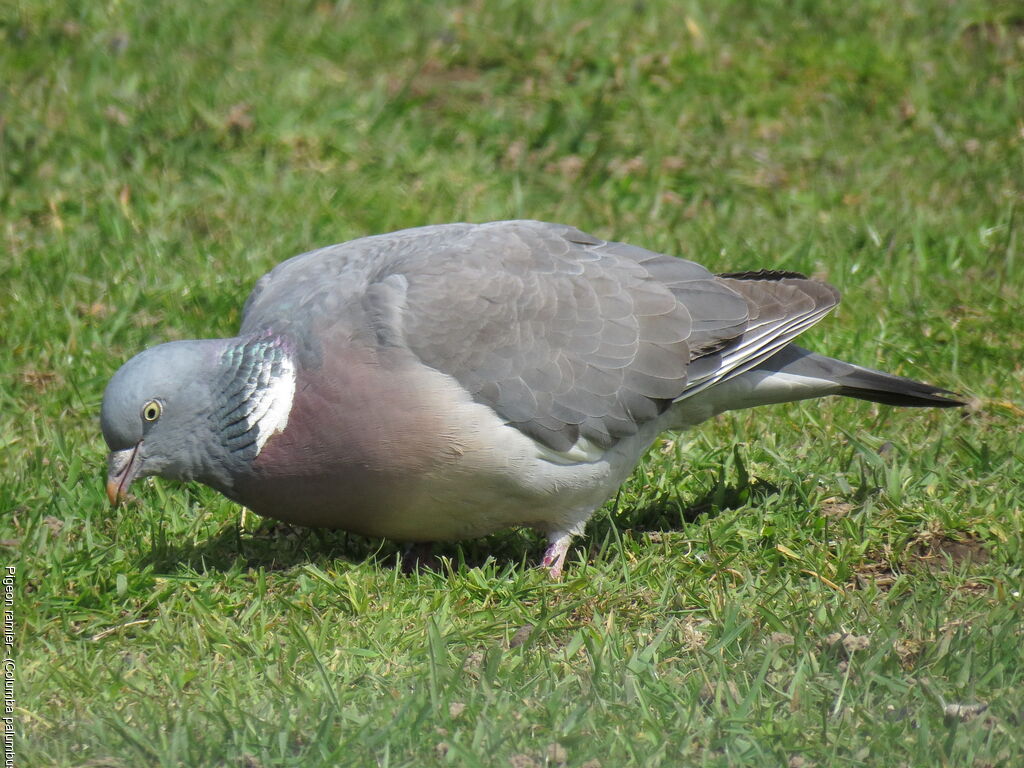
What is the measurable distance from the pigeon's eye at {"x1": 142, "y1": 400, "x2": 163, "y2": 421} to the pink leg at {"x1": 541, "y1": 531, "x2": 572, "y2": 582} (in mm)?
1310

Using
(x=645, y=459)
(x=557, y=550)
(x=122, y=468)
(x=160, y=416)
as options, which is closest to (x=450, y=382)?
(x=557, y=550)

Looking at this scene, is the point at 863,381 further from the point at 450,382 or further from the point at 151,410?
the point at 151,410

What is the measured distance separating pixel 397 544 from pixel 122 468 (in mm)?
999

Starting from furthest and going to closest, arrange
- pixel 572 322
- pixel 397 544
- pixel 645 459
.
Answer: pixel 645 459 < pixel 397 544 < pixel 572 322

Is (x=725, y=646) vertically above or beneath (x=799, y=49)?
beneath

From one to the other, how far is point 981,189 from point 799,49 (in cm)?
149

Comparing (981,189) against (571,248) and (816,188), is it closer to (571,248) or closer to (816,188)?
(816,188)

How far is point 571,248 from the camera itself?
4.52m

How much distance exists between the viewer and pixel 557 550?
4.32 metres

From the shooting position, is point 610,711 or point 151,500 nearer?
point 610,711

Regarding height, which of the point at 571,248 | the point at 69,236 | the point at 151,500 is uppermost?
the point at 571,248

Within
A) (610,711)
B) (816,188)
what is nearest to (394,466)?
(610,711)

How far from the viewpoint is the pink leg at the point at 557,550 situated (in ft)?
14.0

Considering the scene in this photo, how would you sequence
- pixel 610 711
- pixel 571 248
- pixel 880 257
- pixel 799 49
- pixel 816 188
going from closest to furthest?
pixel 610 711 < pixel 571 248 < pixel 880 257 < pixel 816 188 < pixel 799 49
